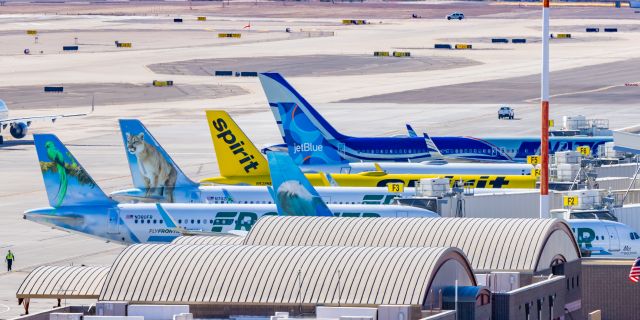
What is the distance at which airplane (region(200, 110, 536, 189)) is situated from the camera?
7606 centimetres

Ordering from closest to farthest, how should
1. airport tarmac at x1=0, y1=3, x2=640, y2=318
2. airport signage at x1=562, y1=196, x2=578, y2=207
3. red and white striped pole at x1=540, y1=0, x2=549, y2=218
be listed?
red and white striped pole at x1=540, y1=0, x2=549, y2=218
airport signage at x1=562, y1=196, x2=578, y2=207
airport tarmac at x1=0, y1=3, x2=640, y2=318

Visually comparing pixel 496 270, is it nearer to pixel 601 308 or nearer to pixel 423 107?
pixel 601 308

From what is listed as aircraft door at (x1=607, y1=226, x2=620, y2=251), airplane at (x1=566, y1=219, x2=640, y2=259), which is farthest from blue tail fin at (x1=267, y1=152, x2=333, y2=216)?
aircraft door at (x1=607, y1=226, x2=620, y2=251)

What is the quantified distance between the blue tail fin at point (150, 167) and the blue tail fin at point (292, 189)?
11.8 metres

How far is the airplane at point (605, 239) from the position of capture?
61375mm

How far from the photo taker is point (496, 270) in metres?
47.7

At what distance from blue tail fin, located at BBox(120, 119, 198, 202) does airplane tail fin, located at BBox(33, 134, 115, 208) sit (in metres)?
5.96

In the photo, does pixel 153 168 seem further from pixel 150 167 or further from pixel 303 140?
pixel 303 140

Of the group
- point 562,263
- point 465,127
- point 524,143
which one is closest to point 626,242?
point 562,263

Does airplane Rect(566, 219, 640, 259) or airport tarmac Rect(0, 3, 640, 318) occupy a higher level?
airport tarmac Rect(0, 3, 640, 318)

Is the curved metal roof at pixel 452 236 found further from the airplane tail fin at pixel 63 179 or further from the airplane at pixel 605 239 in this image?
the airplane tail fin at pixel 63 179

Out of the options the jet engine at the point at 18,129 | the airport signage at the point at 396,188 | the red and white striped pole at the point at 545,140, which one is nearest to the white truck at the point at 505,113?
the jet engine at the point at 18,129

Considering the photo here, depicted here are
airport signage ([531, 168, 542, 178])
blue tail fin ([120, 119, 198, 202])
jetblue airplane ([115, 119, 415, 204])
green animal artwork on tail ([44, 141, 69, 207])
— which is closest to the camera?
green animal artwork on tail ([44, 141, 69, 207])

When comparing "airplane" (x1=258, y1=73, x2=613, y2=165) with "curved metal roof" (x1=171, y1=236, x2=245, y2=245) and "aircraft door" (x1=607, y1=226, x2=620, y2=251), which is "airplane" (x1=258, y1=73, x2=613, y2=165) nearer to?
"aircraft door" (x1=607, y1=226, x2=620, y2=251)
